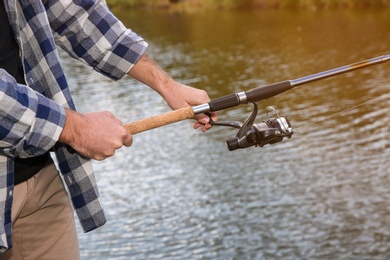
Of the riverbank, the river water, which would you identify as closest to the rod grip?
the river water

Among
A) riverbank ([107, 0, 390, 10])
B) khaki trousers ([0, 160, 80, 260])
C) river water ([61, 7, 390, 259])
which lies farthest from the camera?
riverbank ([107, 0, 390, 10])

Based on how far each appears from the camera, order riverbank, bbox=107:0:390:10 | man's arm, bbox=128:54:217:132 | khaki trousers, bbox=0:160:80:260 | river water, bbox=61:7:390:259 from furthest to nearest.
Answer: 1. riverbank, bbox=107:0:390:10
2. river water, bbox=61:7:390:259
3. man's arm, bbox=128:54:217:132
4. khaki trousers, bbox=0:160:80:260

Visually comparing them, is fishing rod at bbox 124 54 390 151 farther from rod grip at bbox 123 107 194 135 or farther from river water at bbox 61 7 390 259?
river water at bbox 61 7 390 259

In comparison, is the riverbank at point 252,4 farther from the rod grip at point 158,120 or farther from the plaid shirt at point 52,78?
the rod grip at point 158,120

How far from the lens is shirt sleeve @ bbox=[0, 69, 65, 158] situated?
181cm

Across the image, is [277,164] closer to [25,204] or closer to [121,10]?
[25,204]

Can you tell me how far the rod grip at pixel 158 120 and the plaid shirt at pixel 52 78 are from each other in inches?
8.2

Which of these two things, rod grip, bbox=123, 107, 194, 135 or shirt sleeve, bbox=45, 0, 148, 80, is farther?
shirt sleeve, bbox=45, 0, 148, 80

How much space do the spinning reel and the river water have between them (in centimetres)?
94

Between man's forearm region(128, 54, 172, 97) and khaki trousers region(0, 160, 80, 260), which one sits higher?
man's forearm region(128, 54, 172, 97)

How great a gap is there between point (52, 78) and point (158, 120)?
0.31 metres

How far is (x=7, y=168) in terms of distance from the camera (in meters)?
1.99

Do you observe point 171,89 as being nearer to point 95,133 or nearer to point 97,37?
point 97,37

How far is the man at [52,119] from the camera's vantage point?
6.13 feet
